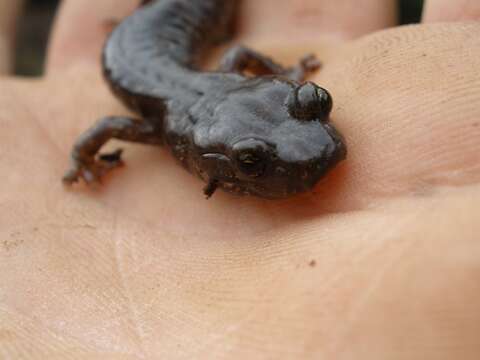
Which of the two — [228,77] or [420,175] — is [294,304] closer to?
[420,175]

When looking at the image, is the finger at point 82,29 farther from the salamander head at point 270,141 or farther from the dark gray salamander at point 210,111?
the salamander head at point 270,141

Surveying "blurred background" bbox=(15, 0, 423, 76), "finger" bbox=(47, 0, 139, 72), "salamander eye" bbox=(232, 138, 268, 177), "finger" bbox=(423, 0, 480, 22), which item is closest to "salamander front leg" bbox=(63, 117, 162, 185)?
"salamander eye" bbox=(232, 138, 268, 177)

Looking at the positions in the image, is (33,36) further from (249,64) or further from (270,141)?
(270,141)

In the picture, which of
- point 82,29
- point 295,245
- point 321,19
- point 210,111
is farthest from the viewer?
point 82,29

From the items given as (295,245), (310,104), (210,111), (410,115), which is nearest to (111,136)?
(210,111)

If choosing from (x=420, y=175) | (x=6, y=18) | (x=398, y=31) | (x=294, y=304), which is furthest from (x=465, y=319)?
(x=6, y=18)
